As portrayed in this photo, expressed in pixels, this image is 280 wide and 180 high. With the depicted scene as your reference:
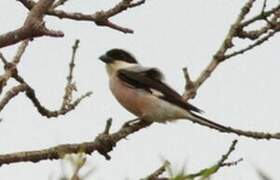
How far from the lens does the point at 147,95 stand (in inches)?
244

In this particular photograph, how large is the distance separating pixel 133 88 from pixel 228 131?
171 centimetres

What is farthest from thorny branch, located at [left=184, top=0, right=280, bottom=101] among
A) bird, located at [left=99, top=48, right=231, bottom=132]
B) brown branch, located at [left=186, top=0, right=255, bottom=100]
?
bird, located at [left=99, top=48, right=231, bottom=132]

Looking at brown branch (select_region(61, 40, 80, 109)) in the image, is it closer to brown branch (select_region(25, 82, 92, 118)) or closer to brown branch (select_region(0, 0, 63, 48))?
brown branch (select_region(25, 82, 92, 118))

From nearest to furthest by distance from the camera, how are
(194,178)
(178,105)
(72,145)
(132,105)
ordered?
(194,178)
(72,145)
(178,105)
(132,105)

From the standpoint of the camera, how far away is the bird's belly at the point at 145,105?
5.92 meters

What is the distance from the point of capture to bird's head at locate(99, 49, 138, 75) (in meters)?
6.73

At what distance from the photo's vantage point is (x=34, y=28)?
201 centimetres

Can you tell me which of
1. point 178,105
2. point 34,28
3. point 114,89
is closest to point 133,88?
point 114,89

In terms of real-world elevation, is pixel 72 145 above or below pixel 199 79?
above

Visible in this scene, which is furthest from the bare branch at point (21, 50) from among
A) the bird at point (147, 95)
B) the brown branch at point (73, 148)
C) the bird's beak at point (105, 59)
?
the bird's beak at point (105, 59)

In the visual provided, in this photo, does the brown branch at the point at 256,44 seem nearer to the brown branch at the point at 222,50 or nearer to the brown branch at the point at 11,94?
the brown branch at the point at 222,50

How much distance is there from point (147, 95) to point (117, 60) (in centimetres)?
82

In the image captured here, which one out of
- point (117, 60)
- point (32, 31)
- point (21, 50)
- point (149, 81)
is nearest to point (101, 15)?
point (21, 50)

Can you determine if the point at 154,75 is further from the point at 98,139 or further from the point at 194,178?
the point at 194,178
